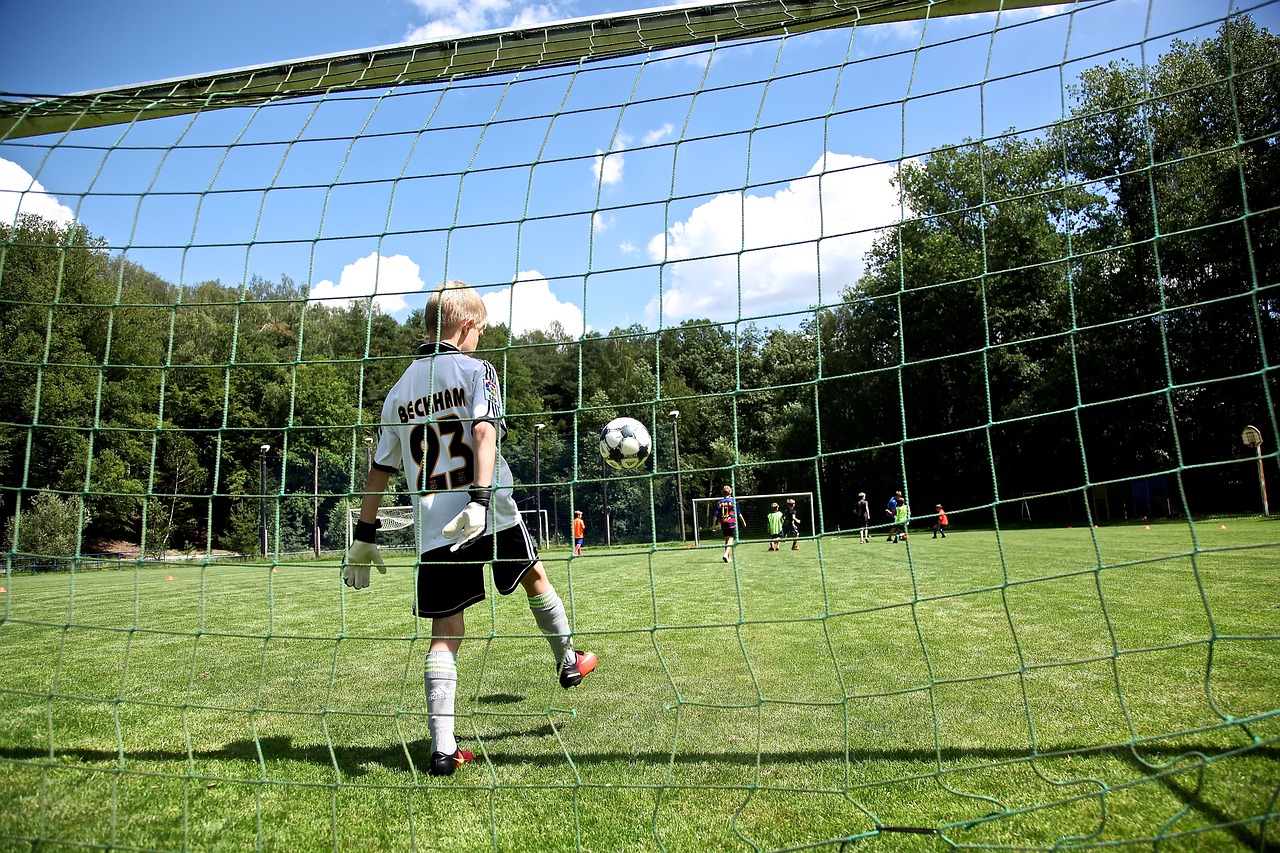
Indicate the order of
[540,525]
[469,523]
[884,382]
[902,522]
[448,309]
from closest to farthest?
[902,522] < [469,523] < [448,309] < [540,525] < [884,382]

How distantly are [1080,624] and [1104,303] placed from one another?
42.1 feet

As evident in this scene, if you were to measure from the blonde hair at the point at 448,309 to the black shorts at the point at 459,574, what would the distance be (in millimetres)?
816

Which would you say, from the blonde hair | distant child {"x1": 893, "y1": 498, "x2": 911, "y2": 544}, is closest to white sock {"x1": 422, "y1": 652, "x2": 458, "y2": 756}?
the blonde hair

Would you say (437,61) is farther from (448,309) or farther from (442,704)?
(442,704)

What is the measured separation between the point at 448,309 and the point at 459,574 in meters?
1.01

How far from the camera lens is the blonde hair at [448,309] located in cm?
295

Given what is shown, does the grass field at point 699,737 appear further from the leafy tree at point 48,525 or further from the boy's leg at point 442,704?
the leafy tree at point 48,525

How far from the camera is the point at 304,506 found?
60.6 ft

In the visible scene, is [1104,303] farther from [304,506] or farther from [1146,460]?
[304,506]

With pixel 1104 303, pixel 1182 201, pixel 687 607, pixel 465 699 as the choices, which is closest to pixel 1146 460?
pixel 1104 303

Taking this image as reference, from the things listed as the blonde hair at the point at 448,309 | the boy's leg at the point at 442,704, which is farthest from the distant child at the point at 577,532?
the blonde hair at the point at 448,309

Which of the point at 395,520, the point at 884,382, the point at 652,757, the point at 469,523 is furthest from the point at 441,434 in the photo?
the point at 884,382

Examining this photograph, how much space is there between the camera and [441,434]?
289 centimetres

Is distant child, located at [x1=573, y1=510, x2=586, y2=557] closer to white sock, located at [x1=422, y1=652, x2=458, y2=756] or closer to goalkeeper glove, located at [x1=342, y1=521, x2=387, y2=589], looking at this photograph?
white sock, located at [x1=422, y1=652, x2=458, y2=756]
